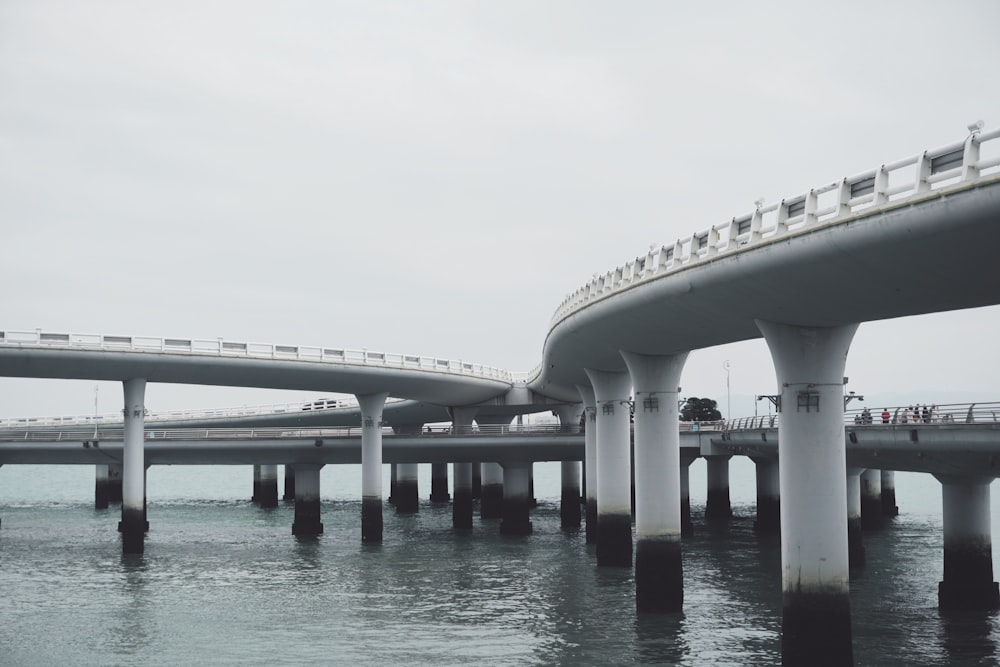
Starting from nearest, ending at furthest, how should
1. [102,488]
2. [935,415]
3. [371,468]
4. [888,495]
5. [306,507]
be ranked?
[935,415]
[371,468]
[306,507]
[888,495]
[102,488]

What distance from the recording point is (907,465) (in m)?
45.6

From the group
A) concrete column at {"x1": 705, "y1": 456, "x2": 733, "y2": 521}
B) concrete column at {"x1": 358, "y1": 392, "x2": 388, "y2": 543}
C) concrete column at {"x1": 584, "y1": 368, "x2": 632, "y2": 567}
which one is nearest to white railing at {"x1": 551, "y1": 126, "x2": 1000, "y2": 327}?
concrete column at {"x1": 584, "y1": 368, "x2": 632, "y2": 567}

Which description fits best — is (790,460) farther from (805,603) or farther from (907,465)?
(907,465)

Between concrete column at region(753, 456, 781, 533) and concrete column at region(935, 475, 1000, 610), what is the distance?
3523 cm

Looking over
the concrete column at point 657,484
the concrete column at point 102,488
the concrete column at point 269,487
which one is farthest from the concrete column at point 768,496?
the concrete column at point 102,488

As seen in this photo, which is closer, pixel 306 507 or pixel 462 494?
pixel 306 507

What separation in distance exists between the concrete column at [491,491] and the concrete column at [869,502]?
30967mm

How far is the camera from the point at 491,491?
313 ft

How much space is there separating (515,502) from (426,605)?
3398 cm

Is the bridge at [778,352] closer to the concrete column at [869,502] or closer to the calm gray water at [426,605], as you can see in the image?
the calm gray water at [426,605]

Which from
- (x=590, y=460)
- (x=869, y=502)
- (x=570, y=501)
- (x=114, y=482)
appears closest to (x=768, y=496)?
(x=869, y=502)

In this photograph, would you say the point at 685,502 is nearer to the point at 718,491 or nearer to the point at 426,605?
the point at 718,491

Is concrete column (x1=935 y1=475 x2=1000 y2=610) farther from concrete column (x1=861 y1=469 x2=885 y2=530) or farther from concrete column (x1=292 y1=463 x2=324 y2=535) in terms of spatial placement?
concrete column (x1=292 y1=463 x2=324 y2=535)

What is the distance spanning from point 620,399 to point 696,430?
21302mm
